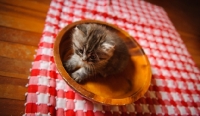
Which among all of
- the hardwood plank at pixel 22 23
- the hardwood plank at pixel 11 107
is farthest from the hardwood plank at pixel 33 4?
the hardwood plank at pixel 11 107

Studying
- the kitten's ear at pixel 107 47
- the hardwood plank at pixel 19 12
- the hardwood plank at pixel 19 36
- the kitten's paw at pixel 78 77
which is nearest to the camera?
the kitten's ear at pixel 107 47

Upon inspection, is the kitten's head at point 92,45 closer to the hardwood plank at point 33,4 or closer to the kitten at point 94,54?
the kitten at point 94,54

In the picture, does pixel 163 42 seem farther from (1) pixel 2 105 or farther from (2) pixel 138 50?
(1) pixel 2 105

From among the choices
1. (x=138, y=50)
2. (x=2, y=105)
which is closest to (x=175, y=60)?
(x=138, y=50)

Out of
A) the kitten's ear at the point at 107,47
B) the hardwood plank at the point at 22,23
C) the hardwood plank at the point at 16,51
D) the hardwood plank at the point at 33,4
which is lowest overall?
the kitten's ear at the point at 107,47

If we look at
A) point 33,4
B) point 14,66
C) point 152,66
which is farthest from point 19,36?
point 152,66

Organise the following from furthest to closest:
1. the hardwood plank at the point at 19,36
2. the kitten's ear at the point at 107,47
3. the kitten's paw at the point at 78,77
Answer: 1. the hardwood plank at the point at 19,36
2. the kitten's paw at the point at 78,77
3. the kitten's ear at the point at 107,47
